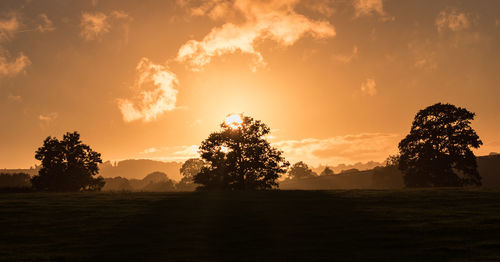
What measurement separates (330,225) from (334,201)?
28.7 ft

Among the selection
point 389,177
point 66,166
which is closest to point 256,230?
point 66,166

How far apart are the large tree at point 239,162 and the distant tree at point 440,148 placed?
18.7 meters

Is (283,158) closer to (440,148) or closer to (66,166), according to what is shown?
(440,148)

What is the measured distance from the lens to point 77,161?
182ft

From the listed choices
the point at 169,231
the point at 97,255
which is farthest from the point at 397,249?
the point at 97,255

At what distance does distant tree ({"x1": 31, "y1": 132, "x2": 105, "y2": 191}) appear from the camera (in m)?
52.7

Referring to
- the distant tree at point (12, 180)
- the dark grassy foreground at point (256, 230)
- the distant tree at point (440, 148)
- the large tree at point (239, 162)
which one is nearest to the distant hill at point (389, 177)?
the distant tree at point (440, 148)

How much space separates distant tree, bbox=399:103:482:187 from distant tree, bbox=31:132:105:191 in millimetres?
49218

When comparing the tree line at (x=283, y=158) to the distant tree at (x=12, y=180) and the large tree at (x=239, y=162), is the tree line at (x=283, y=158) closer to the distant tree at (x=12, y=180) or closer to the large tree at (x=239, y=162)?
the large tree at (x=239, y=162)

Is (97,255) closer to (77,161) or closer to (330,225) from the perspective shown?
(330,225)

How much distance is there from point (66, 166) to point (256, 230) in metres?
47.8

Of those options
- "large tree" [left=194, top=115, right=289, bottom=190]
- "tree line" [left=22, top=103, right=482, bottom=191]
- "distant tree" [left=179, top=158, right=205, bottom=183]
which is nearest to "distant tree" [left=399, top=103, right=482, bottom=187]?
"tree line" [left=22, top=103, right=482, bottom=191]

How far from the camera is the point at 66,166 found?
54219mm

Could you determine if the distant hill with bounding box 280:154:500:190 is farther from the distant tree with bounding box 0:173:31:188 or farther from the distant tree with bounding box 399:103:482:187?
the distant tree with bounding box 0:173:31:188
